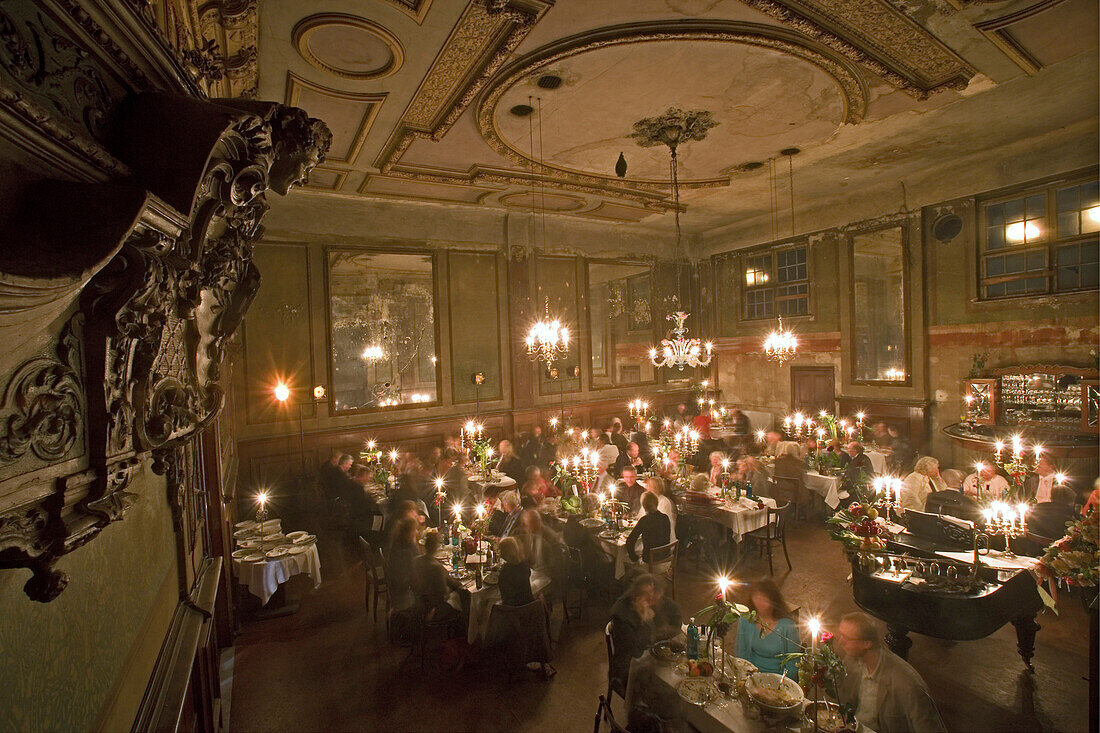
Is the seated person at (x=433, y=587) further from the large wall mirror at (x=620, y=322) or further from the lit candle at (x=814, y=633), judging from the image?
the large wall mirror at (x=620, y=322)

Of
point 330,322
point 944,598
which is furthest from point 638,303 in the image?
point 944,598

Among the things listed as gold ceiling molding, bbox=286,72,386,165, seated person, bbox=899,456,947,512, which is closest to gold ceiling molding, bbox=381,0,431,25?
gold ceiling molding, bbox=286,72,386,165

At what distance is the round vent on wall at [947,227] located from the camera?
32.6 feet

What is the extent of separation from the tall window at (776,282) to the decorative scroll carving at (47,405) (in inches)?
538

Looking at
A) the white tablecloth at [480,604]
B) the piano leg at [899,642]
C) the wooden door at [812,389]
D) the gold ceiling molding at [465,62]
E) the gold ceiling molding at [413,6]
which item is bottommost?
the piano leg at [899,642]

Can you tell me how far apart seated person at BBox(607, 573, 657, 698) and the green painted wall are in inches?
123

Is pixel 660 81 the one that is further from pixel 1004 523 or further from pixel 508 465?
pixel 508 465

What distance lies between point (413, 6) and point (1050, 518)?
8210 millimetres

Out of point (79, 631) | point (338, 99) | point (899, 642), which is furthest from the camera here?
point (338, 99)

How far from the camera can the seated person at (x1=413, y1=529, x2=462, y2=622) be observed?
5363mm

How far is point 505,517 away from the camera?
6750mm

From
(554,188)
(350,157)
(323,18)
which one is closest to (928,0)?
(323,18)

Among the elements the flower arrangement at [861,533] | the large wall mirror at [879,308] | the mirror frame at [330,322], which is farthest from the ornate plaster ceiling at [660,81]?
the flower arrangement at [861,533]

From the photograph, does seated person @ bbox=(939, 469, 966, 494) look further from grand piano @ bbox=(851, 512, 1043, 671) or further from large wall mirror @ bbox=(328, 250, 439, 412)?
large wall mirror @ bbox=(328, 250, 439, 412)
